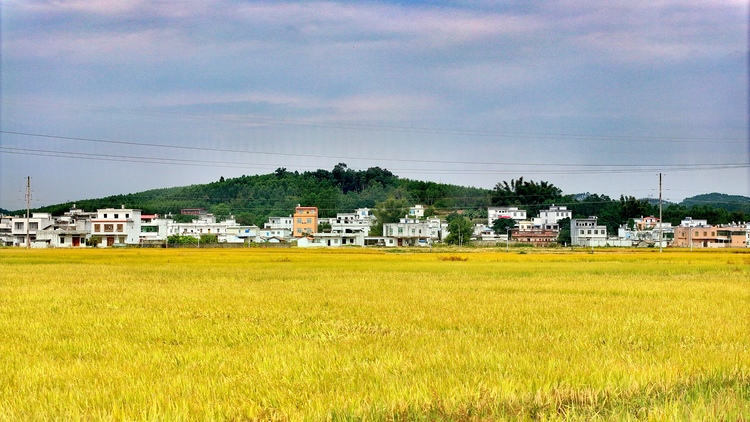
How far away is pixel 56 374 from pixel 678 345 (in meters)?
7.44

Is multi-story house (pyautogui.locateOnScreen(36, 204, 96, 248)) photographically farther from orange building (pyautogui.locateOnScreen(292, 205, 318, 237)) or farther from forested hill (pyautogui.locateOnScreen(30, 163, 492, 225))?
orange building (pyautogui.locateOnScreen(292, 205, 318, 237))

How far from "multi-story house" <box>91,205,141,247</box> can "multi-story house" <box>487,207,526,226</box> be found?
6636 cm

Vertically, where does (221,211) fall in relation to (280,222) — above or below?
above

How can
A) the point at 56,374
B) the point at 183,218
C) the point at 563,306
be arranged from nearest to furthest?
the point at 56,374
the point at 563,306
the point at 183,218

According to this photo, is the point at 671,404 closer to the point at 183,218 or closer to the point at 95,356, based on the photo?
the point at 95,356

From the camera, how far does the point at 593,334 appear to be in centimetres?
1045

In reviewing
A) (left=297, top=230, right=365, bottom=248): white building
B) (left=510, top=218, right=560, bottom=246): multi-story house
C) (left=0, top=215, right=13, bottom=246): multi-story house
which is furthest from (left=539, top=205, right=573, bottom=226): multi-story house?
(left=0, top=215, right=13, bottom=246): multi-story house

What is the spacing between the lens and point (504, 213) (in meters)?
141

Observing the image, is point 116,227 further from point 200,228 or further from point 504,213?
point 504,213

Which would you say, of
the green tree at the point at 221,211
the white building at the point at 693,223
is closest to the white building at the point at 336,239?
the green tree at the point at 221,211

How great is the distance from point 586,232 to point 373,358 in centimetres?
10040

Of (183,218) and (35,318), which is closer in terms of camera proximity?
(35,318)

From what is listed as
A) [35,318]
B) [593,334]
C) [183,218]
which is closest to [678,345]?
[593,334]

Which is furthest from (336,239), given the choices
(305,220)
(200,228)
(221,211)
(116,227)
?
(221,211)
